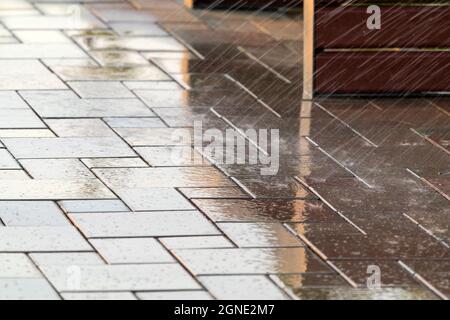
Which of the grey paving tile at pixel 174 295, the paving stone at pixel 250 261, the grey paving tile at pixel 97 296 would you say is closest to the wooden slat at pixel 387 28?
the paving stone at pixel 250 261

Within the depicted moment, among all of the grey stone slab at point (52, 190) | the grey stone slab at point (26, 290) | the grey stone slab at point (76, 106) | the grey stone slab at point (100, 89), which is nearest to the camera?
the grey stone slab at point (26, 290)

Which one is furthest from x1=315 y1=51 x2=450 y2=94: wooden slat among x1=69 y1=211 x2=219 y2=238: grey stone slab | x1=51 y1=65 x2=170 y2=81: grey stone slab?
x1=69 y1=211 x2=219 y2=238: grey stone slab

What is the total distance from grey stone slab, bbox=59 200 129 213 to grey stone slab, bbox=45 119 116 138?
1.31 metres

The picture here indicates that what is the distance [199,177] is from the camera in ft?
23.6

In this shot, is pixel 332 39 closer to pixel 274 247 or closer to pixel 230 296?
pixel 274 247

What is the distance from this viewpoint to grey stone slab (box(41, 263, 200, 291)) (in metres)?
5.50

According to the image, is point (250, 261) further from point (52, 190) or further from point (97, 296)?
point (52, 190)

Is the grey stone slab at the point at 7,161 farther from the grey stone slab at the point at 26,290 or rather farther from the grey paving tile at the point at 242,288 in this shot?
the grey paving tile at the point at 242,288

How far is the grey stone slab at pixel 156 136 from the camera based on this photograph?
7875 millimetres

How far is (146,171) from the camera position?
730cm

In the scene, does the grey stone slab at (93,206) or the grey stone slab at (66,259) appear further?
the grey stone slab at (93,206)

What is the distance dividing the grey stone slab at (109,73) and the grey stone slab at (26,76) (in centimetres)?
11

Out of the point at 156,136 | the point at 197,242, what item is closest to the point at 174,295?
the point at 197,242

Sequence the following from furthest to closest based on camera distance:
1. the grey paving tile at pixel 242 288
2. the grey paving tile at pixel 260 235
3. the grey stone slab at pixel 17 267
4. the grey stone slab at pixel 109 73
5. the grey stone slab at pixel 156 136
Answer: the grey stone slab at pixel 109 73 → the grey stone slab at pixel 156 136 → the grey paving tile at pixel 260 235 → the grey stone slab at pixel 17 267 → the grey paving tile at pixel 242 288
